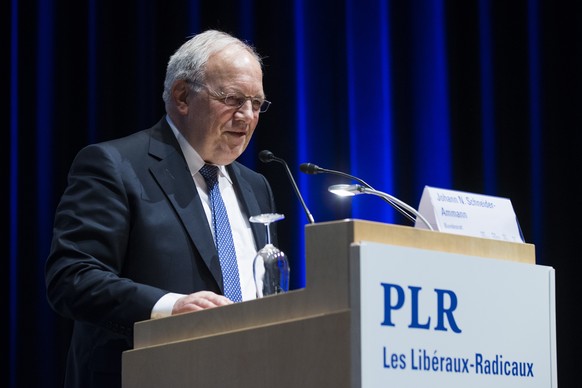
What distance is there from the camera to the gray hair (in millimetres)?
3168

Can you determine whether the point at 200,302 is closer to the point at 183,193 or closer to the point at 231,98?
the point at 183,193

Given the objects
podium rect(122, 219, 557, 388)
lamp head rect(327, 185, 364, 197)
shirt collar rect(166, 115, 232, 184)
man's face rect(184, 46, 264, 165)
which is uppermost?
man's face rect(184, 46, 264, 165)

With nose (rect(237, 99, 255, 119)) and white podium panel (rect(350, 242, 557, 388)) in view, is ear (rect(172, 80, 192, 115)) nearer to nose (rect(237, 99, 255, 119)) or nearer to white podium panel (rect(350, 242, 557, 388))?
nose (rect(237, 99, 255, 119))

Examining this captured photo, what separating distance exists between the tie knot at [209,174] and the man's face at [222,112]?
1.1 inches

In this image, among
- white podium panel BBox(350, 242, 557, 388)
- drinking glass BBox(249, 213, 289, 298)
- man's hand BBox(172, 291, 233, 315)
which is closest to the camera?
white podium panel BBox(350, 242, 557, 388)

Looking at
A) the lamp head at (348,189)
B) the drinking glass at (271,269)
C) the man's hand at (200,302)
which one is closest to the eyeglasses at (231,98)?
the lamp head at (348,189)

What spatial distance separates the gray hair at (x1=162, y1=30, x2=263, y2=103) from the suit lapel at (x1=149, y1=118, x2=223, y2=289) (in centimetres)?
23

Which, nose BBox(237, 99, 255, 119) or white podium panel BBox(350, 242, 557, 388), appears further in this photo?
nose BBox(237, 99, 255, 119)

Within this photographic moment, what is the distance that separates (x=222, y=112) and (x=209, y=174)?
0.66 ft

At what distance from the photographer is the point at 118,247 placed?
2.73 m

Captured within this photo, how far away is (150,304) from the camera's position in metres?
2.46

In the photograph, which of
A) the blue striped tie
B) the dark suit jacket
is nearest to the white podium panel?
the dark suit jacket

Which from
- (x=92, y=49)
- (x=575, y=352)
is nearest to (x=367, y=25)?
(x=92, y=49)

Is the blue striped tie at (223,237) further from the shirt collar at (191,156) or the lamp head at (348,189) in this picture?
the lamp head at (348,189)
